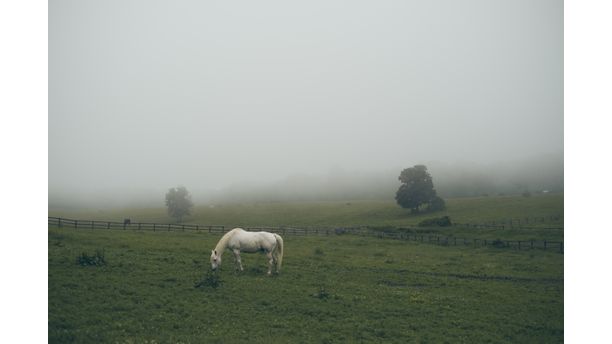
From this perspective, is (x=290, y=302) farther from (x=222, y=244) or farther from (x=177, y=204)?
(x=177, y=204)

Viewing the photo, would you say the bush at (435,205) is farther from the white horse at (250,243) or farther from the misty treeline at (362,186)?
the white horse at (250,243)

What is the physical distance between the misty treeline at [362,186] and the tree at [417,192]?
30.8 feet

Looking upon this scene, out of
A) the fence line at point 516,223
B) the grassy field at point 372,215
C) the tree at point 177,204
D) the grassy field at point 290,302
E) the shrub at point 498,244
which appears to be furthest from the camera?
the tree at point 177,204

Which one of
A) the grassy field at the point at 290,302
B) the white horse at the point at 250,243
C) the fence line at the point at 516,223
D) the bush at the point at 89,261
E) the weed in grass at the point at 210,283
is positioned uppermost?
the white horse at the point at 250,243

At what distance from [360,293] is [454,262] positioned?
49.4 feet

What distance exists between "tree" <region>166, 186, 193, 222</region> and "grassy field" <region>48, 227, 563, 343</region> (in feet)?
141

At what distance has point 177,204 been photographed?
66.9 metres

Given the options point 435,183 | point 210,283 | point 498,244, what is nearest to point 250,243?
point 210,283

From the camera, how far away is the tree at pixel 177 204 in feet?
220

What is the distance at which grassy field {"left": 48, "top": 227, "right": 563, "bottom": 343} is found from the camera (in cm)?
1151

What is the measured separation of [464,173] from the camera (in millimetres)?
98750

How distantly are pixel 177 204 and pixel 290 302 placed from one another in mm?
57867

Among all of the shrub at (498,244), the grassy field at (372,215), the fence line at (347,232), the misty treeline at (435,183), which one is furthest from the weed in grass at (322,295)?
the misty treeline at (435,183)
